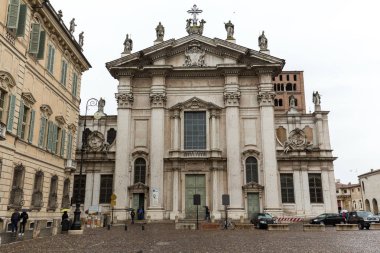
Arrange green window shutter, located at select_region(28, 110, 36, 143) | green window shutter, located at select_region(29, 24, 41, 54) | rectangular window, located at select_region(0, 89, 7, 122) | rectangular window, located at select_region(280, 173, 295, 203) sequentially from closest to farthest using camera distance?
rectangular window, located at select_region(0, 89, 7, 122)
green window shutter, located at select_region(29, 24, 41, 54)
green window shutter, located at select_region(28, 110, 36, 143)
rectangular window, located at select_region(280, 173, 295, 203)

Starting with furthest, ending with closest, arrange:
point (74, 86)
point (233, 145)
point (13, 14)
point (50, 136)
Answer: point (233, 145) < point (74, 86) < point (50, 136) < point (13, 14)

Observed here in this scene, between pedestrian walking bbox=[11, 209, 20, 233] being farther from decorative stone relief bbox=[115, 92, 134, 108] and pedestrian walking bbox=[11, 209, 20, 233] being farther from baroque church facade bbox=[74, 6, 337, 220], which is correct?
decorative stone relief bbox=[115, 92, 134, 108]

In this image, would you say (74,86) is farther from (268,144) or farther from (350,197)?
(350,197)

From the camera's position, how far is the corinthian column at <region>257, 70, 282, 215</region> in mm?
32781

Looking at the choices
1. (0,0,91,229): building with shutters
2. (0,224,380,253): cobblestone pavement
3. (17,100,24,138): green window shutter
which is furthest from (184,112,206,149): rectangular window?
(0,224,380,253): cobblestone pavement

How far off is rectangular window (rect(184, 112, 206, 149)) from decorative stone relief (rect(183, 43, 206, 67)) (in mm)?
4998

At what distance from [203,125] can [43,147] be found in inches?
658

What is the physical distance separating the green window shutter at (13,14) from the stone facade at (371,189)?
197 ft

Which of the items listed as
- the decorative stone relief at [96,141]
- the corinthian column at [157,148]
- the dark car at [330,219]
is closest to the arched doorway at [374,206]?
the dark car at [330,219]

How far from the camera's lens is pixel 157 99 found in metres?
35.3

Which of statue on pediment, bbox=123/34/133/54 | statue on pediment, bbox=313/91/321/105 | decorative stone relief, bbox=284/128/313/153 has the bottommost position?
decorative stone relief, bbox=284/128/313/153

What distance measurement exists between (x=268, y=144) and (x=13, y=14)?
23.9 meters

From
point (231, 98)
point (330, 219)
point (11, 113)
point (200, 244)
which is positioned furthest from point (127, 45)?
point (200, 244)

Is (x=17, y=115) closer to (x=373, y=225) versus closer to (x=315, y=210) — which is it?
(x=373, y=225)
